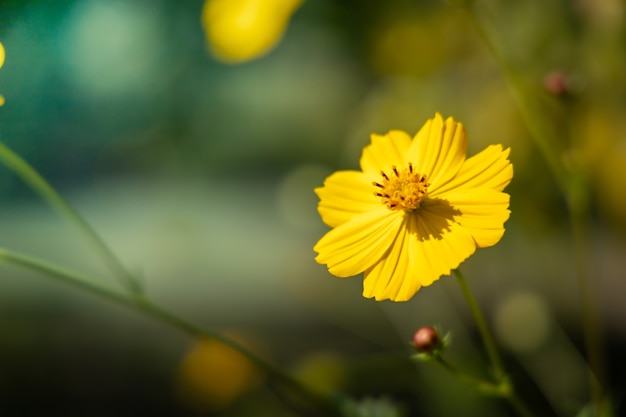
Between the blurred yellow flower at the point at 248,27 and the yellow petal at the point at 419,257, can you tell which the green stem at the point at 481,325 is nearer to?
the yellow petal at the point at 419,257

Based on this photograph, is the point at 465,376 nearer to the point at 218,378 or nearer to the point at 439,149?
the point at 439,149

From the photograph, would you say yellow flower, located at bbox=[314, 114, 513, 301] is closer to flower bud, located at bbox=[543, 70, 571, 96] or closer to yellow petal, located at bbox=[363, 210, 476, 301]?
yellow petal, located at bbox=[363, 210, 476, 301]

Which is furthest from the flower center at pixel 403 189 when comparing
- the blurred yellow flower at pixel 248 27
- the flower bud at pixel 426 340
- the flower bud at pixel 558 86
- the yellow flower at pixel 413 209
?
the blurred yellow flower at pixel 248 27

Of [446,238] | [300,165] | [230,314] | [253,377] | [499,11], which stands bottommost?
[446,238]

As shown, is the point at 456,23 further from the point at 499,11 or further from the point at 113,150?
the point at 113,150

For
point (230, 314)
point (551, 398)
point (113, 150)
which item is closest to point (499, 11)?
point (551, 398)

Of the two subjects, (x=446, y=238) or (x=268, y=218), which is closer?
(x=446, y=238)
